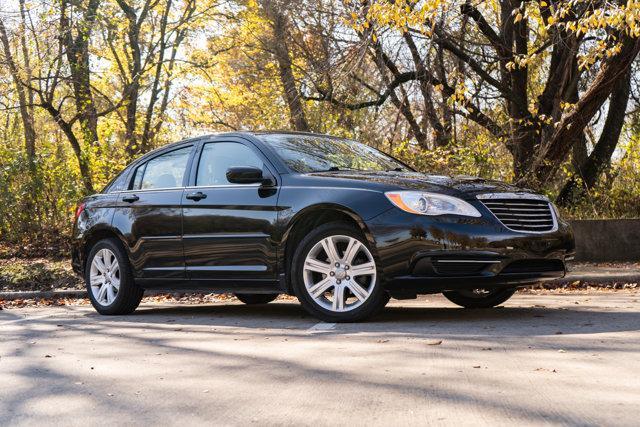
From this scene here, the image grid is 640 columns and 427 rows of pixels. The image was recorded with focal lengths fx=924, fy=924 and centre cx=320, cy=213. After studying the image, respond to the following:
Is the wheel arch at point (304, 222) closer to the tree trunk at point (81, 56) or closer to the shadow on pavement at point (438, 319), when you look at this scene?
the shadow on pavement at point (438, 319)

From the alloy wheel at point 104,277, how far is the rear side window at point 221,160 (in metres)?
1.46

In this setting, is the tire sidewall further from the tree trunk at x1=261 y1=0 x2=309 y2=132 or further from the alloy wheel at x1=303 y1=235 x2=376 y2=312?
the tree trunk at x1=261 y1=0 x2=309 y2=132

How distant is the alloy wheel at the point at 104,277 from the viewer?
9.34 metres

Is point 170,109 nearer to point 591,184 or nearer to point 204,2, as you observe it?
point 204,2

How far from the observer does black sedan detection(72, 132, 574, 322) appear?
6.98 metres

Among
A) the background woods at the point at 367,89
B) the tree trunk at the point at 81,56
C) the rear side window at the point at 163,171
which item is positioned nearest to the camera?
the rear side window at the point at 163,171

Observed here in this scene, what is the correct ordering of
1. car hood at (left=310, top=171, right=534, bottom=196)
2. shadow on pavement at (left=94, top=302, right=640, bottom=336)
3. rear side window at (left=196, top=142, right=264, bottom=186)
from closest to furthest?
1. shadow on pavement at (left=94, top=302, right=640, bottom=336)
2. car hood at (left=310, top=171, right=534, bottom=196)
3. rear side window at (left=196, top=142, right=264, bottom=186)

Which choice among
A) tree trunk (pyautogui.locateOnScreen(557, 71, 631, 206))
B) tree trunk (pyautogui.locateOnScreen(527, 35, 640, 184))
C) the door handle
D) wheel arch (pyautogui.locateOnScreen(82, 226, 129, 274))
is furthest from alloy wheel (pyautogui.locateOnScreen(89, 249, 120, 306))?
tree trunk (pyautogui.locateOnScreen(557, 71, 631, 206))

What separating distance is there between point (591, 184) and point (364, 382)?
1214cm

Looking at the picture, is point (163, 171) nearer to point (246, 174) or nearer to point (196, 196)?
point (196, 196)

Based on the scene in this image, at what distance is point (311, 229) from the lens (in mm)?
7734

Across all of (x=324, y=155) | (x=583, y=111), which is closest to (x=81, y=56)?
(x=583, y=111)

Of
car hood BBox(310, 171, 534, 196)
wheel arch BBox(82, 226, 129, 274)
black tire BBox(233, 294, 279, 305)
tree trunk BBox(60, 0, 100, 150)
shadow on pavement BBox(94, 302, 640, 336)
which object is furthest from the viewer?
tree trunk BBox(60, 0, 100, 150)

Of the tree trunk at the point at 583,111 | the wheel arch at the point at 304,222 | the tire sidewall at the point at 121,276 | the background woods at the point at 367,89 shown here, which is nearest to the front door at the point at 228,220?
the wheel arch at the point at 304,222
